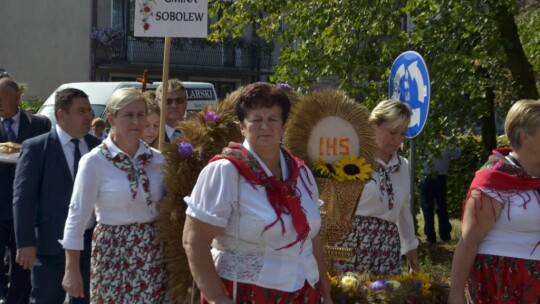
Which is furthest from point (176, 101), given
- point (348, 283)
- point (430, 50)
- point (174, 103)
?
point (430, 50)

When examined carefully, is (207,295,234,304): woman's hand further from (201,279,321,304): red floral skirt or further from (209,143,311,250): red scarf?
(209,143,311,250): red scarf

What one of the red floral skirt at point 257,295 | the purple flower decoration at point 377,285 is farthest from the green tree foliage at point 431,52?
the red floral skirt at point 257,295

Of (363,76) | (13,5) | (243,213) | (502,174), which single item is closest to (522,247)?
(502,174)

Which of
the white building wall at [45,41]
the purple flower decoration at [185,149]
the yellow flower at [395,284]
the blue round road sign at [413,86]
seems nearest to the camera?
the purple flower decoration at [185,149]

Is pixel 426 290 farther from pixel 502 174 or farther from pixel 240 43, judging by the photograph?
pixel 240 43

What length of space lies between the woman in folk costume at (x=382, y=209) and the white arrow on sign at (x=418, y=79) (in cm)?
198

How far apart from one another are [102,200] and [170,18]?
159 cm

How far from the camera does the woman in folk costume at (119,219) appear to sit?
4.68 m

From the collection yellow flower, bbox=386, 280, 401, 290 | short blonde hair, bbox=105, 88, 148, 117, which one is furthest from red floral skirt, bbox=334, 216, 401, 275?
short blonde hair, bbox=105, 88, 148, 117

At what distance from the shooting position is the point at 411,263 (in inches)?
225

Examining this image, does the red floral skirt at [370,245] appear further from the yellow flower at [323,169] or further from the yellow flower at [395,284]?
the yellow flower at [323,169]

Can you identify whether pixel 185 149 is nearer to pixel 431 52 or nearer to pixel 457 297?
pixel 457 297

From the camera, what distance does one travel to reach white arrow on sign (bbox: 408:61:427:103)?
739 cm

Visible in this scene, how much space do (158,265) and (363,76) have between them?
276 inches
